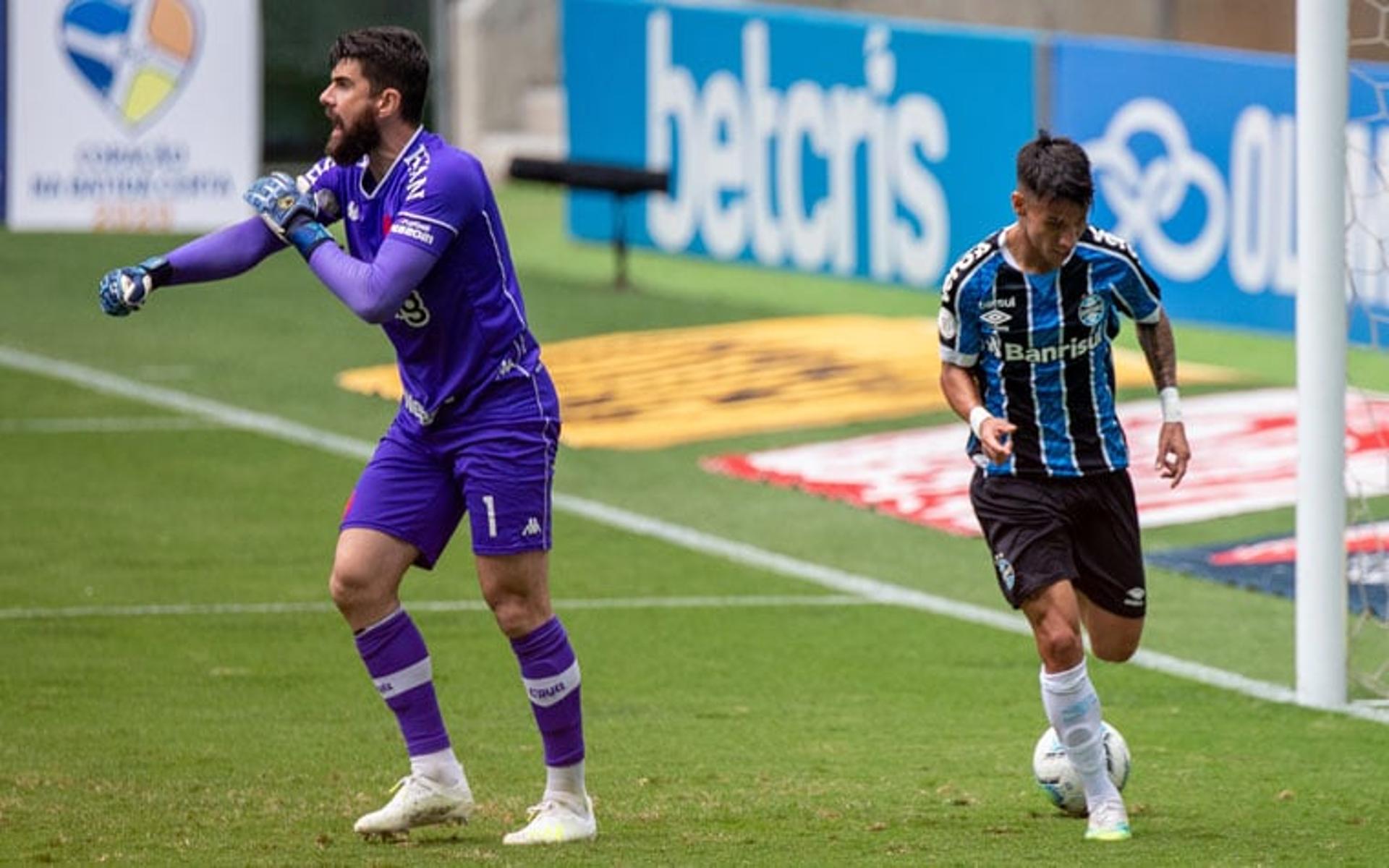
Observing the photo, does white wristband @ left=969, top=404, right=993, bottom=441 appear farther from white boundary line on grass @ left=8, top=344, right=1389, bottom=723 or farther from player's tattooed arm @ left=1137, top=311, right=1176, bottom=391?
white boundary line on grass @ left=8, top=344, right=1389, bottom=723

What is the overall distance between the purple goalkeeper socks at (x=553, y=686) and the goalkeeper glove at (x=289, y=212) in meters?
1.16

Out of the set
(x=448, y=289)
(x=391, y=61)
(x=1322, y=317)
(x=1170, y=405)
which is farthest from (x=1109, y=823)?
(x=391, y=61)

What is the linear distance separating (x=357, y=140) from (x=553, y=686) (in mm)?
1480

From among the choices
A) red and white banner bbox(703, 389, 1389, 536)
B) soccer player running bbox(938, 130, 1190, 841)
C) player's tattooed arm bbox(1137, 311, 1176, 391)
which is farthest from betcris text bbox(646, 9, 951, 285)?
soccer player running bbox(938, 130, 1190, 841)

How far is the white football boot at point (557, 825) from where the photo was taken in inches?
296

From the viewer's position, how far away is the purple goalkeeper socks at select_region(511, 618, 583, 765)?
7605mm

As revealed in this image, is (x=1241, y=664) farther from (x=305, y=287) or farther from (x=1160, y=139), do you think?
(x=305, y=287)

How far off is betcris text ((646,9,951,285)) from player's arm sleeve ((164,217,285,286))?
12.9 m

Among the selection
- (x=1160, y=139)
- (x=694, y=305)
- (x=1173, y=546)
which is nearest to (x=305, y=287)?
(x=694, y=305)

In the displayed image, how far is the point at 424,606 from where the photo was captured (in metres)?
11.6

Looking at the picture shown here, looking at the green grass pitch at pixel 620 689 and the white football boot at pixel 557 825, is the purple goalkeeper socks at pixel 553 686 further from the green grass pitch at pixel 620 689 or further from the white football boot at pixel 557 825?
the green grass pitch at pixel 620 689

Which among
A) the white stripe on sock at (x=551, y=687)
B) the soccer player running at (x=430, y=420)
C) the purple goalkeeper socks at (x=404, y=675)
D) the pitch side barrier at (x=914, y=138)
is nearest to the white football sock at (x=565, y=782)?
the soccer player running at (x=430, y=420)

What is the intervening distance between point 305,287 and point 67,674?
1140cm

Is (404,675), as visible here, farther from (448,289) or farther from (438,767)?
(448,289)
